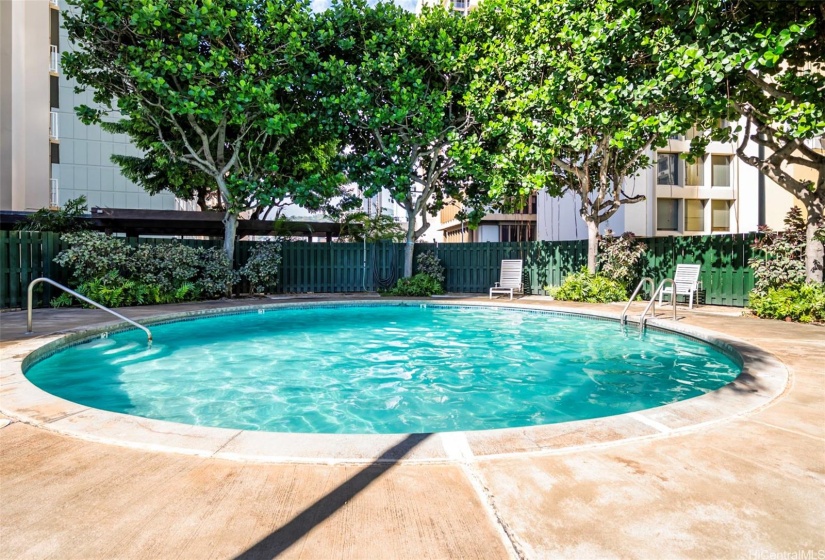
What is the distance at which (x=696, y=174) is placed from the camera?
21266 mm

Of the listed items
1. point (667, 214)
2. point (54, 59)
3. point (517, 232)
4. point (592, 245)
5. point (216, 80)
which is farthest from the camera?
point (517, 232)

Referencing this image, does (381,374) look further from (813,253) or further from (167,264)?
(813,253)

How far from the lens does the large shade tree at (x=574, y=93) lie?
9.39 metres

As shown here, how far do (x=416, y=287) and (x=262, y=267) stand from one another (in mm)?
4812

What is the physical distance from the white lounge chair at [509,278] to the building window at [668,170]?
10.8 meters

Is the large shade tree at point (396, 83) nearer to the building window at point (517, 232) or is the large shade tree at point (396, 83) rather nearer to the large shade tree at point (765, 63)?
the large shade tree at point (765, 63)

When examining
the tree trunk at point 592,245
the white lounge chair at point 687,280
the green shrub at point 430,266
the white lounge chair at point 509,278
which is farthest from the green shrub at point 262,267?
the white lounge chair at point 687,280

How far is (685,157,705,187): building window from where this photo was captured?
21125 millimetres

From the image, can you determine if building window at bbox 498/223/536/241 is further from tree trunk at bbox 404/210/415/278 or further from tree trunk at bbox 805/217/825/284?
tree trunk at bbox 805/217/825/284

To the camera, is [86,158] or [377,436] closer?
[377,436]

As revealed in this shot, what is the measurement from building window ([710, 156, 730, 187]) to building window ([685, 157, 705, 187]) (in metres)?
0.49

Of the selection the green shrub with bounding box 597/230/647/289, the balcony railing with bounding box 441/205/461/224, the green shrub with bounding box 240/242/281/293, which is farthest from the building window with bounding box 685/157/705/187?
the green shrub with bounding box 240/242/281/293

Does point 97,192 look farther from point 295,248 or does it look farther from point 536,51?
point 536,51

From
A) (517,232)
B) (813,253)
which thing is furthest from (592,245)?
(517,232)
